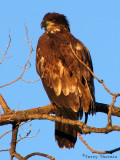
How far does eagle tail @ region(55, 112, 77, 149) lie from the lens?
231 inches

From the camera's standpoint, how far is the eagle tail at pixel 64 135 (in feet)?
19.3

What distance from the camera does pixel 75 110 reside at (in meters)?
5.66

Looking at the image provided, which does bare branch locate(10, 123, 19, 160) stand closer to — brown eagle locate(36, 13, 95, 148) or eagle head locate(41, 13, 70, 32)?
brown eagle locate(36, 13, 95, 148)

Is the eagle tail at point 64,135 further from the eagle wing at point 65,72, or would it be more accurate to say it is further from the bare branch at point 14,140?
the bare branch at point 14,140

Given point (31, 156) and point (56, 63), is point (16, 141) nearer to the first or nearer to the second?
point (31, 156)

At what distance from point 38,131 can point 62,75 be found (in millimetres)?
1232

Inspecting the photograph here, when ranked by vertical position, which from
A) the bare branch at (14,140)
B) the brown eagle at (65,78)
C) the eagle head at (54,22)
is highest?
the eagle head at (54,22)

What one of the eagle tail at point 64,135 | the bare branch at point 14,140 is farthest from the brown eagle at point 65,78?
the bare branch at point 14,140

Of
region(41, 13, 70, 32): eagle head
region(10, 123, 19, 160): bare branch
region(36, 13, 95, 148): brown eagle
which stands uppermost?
region(41, 13, 70, 32): eagle head

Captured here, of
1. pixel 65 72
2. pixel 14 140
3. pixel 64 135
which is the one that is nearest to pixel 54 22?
pixel 65 72

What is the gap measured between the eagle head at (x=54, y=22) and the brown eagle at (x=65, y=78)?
0.69 m

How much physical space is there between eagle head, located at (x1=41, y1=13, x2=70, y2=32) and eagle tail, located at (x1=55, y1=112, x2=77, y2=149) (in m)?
2.23

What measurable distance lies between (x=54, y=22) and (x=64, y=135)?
2644 mm

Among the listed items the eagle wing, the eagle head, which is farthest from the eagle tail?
the eagle head
